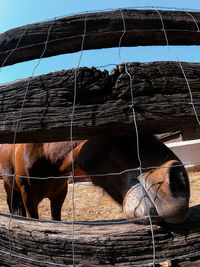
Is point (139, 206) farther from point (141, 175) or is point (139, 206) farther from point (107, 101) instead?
point (107, 101)

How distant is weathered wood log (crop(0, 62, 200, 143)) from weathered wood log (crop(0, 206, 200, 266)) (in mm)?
487

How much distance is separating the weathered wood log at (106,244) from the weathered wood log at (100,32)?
45.4 inches

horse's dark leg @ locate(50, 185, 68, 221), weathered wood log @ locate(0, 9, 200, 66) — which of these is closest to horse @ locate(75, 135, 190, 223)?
weathered wood log @ locate(0, 9, 200, 66)

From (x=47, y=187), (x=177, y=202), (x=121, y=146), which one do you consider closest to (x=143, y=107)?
(x=121, y=146)

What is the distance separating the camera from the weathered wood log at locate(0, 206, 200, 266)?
94 cm

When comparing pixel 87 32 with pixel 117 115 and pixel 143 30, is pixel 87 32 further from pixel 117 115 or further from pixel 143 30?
pixel 117 115

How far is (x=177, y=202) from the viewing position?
0.92 meters

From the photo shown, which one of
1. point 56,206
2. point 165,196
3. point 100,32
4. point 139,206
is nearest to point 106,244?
point 139,206

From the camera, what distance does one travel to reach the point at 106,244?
3.16 feet

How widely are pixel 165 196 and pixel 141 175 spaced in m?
0.16

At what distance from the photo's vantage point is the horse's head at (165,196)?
0.92 metres

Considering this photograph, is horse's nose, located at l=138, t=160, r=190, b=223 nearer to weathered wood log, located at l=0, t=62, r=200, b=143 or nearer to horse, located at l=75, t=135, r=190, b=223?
horse, located at l=75, t=135, r=190, b=223

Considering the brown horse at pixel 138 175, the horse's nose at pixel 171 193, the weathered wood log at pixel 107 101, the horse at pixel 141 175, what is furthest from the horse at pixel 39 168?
the horse's nose at pixel 171 193

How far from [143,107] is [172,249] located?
25.8 inches
